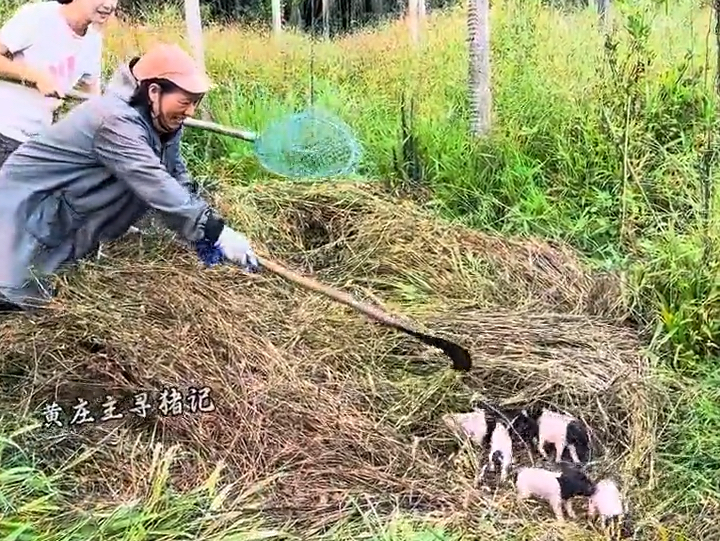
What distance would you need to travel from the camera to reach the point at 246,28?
2922 mm

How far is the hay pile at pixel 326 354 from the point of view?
2463 mm

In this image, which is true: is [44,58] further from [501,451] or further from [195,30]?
[501,451]

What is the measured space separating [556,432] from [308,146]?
1.18 m

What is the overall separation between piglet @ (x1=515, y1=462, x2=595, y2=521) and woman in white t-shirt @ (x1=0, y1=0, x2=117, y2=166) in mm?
1636

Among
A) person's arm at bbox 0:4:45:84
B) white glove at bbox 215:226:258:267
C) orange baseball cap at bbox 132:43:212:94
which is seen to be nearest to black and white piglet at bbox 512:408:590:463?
white glove at bbox 215:226:258:267

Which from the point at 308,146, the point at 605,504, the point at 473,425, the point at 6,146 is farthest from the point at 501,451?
the point at 6,146

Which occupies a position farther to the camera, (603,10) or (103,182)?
(603,10)

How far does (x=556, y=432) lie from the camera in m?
2.64

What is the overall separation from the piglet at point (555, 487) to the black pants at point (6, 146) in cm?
167

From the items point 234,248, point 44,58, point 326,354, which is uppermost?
point 44,58

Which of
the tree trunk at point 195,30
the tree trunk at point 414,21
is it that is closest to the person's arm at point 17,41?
the tree trunk at point 195,30

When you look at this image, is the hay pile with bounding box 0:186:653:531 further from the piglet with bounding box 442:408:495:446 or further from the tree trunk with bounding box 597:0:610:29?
the tree trunk with bounding box 597:0:610:29

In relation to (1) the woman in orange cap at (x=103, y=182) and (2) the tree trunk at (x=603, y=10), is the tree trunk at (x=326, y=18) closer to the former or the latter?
(1) the woman in orange cap at (x=103, y=182)

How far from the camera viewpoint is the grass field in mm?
2389
